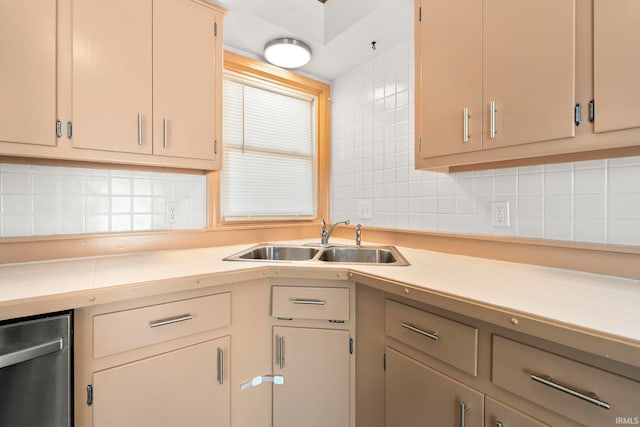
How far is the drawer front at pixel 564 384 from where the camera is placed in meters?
0.63

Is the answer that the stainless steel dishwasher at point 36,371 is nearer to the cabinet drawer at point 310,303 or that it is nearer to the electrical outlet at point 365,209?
the cabinet drawer at point 310,303

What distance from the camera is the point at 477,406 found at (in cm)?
87

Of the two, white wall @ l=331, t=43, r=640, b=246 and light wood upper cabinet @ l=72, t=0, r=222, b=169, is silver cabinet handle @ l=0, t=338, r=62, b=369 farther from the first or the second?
white wall @ l=331, t=43, r=640, b=246

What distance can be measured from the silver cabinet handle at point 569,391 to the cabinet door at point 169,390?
3.48ft

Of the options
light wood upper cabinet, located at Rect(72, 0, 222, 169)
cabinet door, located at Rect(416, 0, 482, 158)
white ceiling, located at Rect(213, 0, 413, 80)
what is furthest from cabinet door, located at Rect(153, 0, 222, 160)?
cabinet door, located at Rect(416, 0, 482, 158)

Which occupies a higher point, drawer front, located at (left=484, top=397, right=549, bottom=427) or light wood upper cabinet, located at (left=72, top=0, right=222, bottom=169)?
light wood upper cabinet, located at (left=72, top=0, right=222, bottom=169)

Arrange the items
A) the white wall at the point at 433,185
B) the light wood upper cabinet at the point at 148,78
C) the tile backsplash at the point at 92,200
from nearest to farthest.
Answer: the white wall at the point at 433,185 < the light wood upper cabinet at the point at 148,78 < the tile backsplash at the point at 92,200

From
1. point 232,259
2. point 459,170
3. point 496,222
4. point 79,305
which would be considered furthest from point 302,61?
point 79,305

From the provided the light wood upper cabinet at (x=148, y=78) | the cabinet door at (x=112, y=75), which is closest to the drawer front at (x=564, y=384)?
the light wood upper cabinet at (x=148, y=78)

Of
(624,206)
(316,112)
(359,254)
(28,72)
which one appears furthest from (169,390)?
(316,112)

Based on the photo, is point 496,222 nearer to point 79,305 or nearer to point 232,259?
point 232,259

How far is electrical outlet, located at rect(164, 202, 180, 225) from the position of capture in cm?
171

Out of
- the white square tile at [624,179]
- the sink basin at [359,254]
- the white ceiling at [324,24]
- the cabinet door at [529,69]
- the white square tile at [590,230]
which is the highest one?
the white ceiling at [324,24]

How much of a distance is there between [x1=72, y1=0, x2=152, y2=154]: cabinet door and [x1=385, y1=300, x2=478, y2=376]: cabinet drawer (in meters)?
1.32
